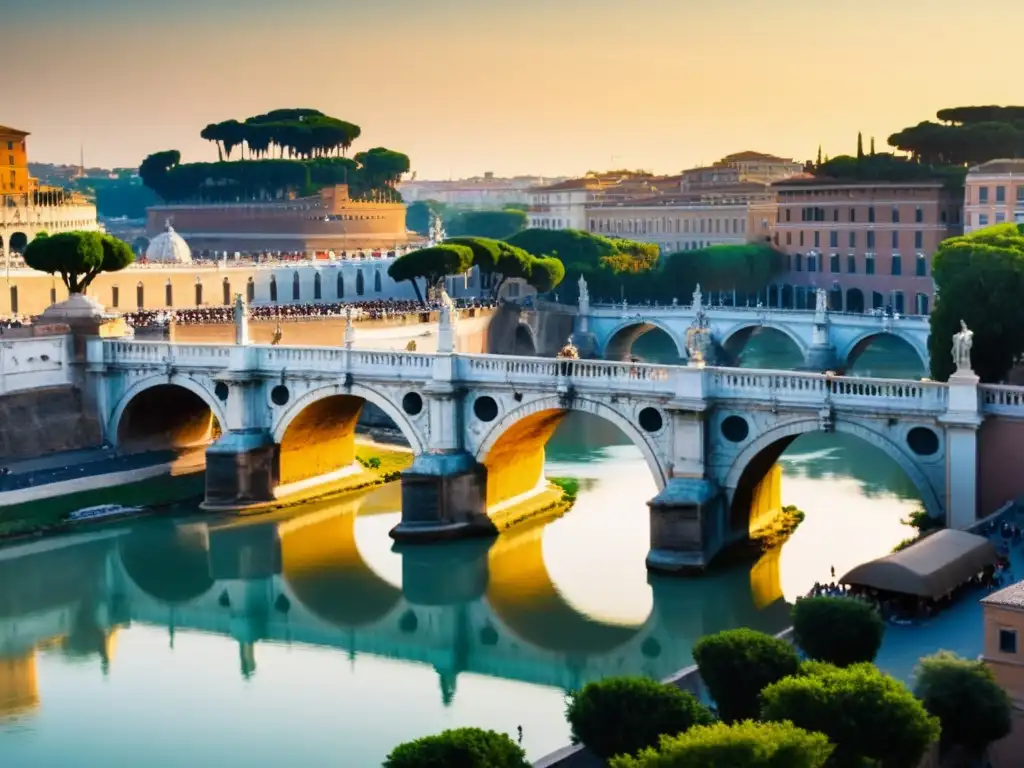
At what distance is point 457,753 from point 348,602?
52.4 ft

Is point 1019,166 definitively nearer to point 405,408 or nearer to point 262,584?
point 405,408

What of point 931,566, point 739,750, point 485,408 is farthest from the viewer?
point 485,408

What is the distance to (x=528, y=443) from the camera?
124 feet

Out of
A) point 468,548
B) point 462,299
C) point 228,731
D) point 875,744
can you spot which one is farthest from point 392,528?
point 462,299

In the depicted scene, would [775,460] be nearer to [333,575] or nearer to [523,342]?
[333,575]

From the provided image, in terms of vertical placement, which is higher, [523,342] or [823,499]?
[523,342]

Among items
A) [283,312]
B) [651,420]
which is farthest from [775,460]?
[283,312]

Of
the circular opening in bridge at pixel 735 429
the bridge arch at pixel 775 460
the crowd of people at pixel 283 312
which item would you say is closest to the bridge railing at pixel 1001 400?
the bridge arch at pixel 775 460

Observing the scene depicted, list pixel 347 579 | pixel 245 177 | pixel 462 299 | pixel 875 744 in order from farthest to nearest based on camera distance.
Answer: pixel 245 177, pixel 462 299, pixel 347 579, pixel 875 744

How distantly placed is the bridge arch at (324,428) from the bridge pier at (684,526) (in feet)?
21.7

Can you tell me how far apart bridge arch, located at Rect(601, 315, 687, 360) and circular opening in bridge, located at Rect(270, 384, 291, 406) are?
3258 cm

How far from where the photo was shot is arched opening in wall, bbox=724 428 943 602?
102ft

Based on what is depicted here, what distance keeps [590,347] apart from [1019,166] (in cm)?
1917

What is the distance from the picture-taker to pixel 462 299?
6762 centimetres
